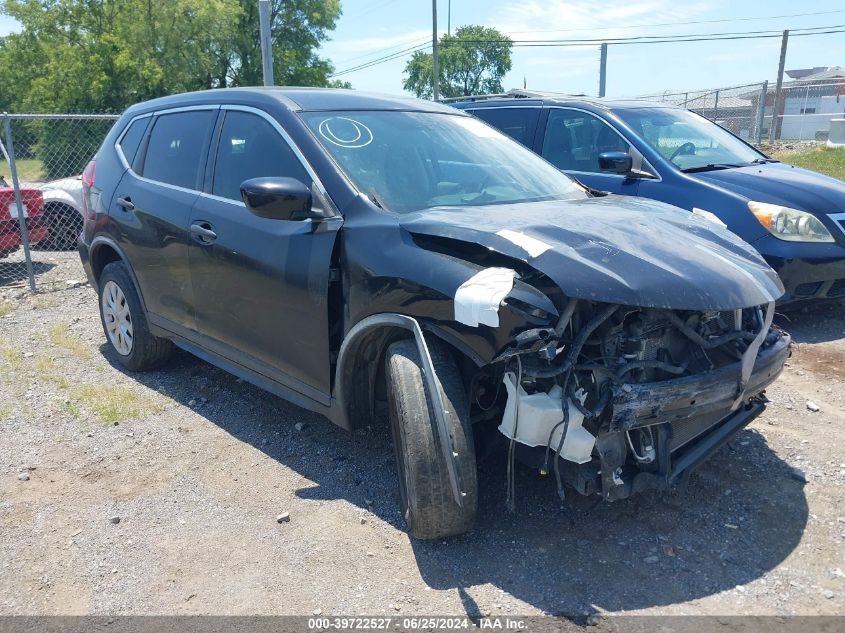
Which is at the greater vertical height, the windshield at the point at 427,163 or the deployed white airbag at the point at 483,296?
the windshield at the point at 427,163

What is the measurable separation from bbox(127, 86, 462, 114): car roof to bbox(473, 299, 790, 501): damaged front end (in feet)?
5.94

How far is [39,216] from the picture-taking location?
904cm

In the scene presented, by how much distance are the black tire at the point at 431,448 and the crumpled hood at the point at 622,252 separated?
1.80ft

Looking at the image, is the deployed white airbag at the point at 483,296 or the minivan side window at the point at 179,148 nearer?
the deployed white airbag at the point at 483,296

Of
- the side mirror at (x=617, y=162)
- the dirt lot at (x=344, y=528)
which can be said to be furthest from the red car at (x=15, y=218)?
the side mirror at (x=617, y=162)

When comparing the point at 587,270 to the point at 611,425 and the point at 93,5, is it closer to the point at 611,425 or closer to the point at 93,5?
the point at 611,425

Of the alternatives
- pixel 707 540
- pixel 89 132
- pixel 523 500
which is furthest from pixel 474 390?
pixel 89 132

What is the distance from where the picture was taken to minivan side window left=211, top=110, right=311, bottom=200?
374 centimetres

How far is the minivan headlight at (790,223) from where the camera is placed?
5637mm

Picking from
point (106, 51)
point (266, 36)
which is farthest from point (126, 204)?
point (106, 51)

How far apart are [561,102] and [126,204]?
4.13 m

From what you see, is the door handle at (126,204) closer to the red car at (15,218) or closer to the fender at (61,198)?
the red car at (15,218)

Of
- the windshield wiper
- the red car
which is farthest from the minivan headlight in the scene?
the red car

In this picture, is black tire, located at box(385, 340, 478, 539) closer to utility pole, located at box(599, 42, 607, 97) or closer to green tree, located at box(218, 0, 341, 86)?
utility pole, located at box(599, 42, 607, 97)
